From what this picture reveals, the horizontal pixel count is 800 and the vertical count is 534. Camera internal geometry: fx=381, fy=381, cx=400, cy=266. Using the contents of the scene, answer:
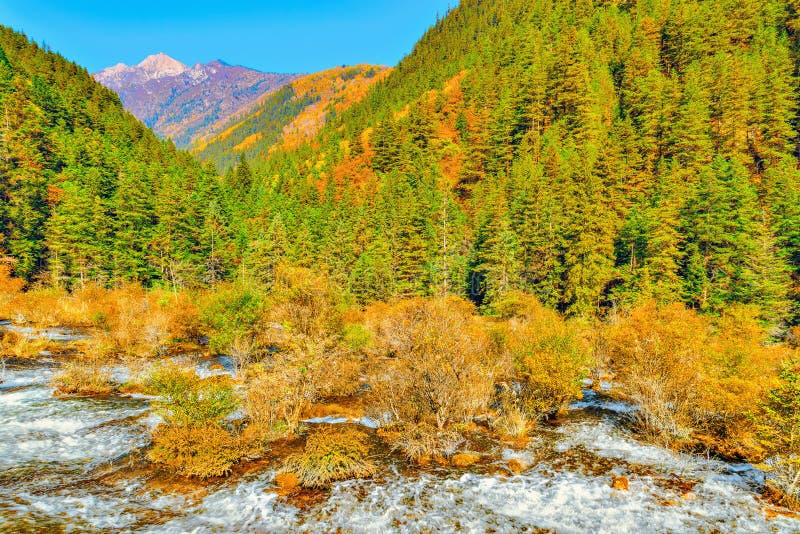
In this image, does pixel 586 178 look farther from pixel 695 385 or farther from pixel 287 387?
pixel 287 387

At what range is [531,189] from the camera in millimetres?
44125

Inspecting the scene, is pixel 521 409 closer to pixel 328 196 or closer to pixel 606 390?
pixel 606 390

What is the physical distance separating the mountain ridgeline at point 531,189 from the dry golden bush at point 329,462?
95.4 feet

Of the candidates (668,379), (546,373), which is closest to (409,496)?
(546,373)

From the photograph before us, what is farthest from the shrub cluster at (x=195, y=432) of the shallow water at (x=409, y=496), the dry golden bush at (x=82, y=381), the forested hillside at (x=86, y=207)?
the forested hillside at (x=86, y=207)

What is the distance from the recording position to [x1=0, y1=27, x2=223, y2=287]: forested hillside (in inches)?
1812

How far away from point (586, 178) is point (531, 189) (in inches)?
271

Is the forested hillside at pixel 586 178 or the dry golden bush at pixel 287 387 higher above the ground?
the forested hillside at pixel 586 178

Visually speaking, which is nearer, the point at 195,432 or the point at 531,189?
the point at 195,432

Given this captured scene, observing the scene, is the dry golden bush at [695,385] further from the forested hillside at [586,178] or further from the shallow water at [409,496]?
the forested hillside at [586,178]

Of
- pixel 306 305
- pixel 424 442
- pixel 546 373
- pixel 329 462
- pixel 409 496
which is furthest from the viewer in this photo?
pixel 306 305

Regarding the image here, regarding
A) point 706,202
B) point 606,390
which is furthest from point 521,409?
point 706,202

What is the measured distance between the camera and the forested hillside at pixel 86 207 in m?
A: 46.0

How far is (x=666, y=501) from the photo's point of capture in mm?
9570
